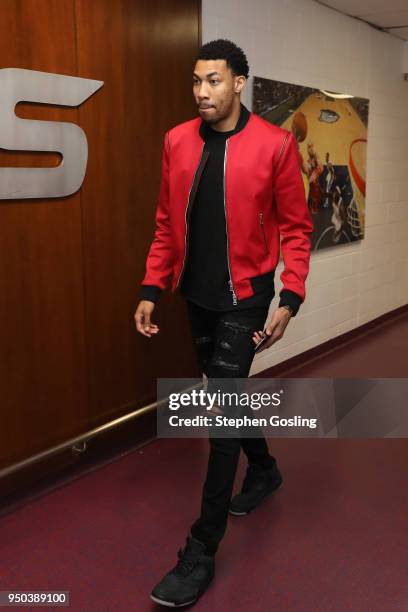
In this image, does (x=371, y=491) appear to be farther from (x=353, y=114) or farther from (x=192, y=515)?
(x=353, y=114)

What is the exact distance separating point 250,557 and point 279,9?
2936mm

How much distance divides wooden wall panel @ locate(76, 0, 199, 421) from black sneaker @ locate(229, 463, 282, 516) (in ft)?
2.29

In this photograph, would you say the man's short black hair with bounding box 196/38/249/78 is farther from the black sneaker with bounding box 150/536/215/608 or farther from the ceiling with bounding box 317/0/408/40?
the ceiling with bounding box 317/0/408/40

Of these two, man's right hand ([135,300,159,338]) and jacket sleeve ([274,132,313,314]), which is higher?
jacket sleeve ([274,132,313,314])

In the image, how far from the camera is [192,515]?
7.61 ft

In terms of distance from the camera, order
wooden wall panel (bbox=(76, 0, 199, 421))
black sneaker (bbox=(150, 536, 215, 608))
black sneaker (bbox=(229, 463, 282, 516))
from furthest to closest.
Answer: wooden wall panel (bbox=(76, 0, 199, 421))
black sneaker (bbox=(229, 463, 282, 516))
black sneaker (bbox=(150, 536, 215, 608))

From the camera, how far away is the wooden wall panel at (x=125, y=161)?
2482 millimetres

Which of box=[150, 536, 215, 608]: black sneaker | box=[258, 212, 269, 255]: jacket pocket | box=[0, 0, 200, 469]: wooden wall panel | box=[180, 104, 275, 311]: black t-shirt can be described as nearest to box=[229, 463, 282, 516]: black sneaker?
box=[150, 536, 215, 608]: black sneaker

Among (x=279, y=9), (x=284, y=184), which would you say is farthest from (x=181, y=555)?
(x=279, y=9)

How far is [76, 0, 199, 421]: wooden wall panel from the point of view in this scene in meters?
2.48

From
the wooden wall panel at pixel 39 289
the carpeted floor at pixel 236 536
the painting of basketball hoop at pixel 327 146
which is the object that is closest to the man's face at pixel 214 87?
the wooden wall panel at pixel 39 289

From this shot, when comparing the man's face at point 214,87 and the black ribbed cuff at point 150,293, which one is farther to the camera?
the black ribbed cuff at point 150,293

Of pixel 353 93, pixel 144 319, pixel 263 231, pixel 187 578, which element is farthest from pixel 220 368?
pixel 353 93

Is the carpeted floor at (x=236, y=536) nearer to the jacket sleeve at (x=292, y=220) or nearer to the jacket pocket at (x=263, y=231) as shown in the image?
the jacket sleeve at (x=292, y=220)
